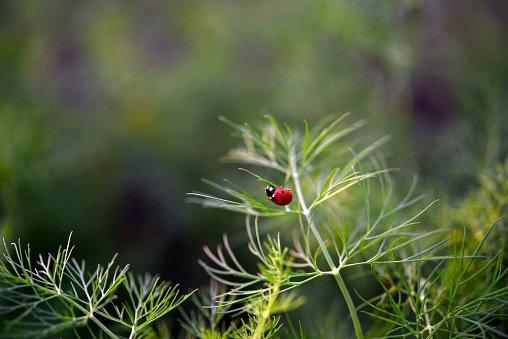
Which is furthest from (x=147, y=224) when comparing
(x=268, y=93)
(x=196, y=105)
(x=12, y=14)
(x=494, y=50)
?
(x=494, y=50)

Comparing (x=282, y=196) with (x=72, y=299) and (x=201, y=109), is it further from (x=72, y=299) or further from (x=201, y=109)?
(x=201, y=109)

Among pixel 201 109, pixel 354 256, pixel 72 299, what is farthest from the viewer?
pixel 201 109

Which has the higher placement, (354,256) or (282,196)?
(282,196)

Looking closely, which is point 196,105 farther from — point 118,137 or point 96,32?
point 96,32

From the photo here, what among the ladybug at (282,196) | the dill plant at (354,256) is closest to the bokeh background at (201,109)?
the dill plant at (354,256)

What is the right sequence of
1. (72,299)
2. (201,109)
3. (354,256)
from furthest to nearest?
(201,109) → (354,256) → (72,299)

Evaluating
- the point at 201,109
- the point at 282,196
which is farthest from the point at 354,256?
the point at 201,109

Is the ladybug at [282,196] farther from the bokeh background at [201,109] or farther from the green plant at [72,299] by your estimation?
the bokeh background at [201,109]
